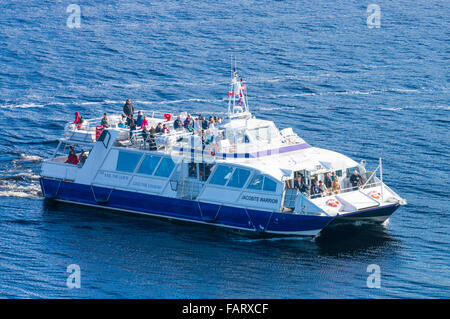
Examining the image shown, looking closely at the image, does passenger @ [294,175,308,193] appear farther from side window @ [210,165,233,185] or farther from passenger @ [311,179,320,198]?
side window @ [210,165,233,185]

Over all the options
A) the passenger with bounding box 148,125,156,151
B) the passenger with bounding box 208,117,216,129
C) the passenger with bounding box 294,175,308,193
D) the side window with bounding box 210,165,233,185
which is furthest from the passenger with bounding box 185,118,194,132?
the passenger with bounding box 294,175,308,193

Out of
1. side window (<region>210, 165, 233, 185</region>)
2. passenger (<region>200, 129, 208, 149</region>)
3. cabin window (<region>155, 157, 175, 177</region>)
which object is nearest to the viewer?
side window (<region>210, 165, 233, 185</region>)

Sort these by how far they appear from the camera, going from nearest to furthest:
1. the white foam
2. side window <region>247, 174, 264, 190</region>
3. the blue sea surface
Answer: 1. the blue sea surface
2. side window <region>247, 174, 264, 190</region>
3. the white foam

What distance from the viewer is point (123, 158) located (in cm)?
6234

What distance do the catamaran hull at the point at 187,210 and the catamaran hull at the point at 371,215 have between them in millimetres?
1556

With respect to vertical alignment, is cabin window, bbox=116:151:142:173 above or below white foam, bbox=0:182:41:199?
above

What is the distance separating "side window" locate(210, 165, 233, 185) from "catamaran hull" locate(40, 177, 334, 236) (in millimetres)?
1660

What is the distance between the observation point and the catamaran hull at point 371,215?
56.3m

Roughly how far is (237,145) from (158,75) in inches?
1434

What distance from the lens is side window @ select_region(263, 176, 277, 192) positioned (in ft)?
→ 187

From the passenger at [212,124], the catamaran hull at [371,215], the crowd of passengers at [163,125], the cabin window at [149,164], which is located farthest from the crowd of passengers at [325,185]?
the cabin window at [149,164]

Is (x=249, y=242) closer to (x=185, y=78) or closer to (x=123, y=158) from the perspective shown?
(x=123, y=158)

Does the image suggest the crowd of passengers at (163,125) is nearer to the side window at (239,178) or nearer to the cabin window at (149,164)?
the cabin window at (149,164)

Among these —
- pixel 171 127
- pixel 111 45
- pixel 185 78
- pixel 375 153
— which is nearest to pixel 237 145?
pixel 171 127
